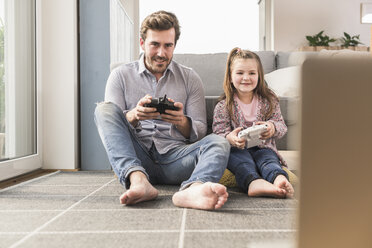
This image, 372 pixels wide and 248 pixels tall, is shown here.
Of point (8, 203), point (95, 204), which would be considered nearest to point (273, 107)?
point (95, 204)

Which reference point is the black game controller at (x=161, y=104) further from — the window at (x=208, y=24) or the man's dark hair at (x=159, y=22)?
the window at (x=208, y=24)

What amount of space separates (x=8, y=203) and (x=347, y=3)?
18.1ft

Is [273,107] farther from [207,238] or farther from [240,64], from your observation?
[207,238]

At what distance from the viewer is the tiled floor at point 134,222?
0.77m

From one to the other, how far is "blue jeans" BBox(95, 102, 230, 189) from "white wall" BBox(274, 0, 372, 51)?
432 centimetres

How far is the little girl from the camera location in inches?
53.4

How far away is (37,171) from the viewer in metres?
2.07

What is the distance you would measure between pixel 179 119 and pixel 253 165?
355mm

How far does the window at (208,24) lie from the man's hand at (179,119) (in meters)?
4.09

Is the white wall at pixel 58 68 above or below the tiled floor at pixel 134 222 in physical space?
above

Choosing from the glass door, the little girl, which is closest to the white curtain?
the glass door

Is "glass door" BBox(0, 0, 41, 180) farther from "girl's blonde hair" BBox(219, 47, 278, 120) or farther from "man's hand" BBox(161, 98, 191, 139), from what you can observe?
"girl's blonde hair" BBox(219, 47, 278, 120)

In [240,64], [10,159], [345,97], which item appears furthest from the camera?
[10,159]

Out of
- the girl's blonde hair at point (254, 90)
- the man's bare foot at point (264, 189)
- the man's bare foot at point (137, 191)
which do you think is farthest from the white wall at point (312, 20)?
the man's bare foot at point (137, 191)
